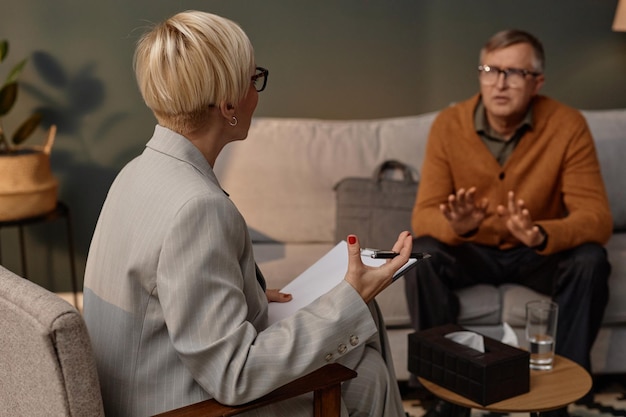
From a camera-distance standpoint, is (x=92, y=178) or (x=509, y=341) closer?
(x=509, y=341)

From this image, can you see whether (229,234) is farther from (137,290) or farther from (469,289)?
(469,289)

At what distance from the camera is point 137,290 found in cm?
155

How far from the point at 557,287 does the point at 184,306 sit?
1753mm

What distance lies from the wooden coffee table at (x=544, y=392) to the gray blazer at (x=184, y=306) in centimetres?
70

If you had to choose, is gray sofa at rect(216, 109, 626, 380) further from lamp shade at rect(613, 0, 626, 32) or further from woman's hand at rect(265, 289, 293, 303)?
woman's hand at rect(265, 289, 293, 303)

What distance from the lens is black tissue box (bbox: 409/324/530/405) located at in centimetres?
212

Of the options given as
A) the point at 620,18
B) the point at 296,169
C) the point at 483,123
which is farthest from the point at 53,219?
the point at 620,18

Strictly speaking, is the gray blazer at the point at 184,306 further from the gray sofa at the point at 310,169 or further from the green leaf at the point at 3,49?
the green leaf at the point at 3,49

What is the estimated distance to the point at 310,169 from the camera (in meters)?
3.36

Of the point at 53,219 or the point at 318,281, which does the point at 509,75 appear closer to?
the point at 318,281

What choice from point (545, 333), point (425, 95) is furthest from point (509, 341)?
point (425, 95)

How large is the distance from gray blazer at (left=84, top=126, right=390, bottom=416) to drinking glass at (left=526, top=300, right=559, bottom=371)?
36.4 inches

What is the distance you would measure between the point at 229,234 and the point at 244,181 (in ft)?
6.02

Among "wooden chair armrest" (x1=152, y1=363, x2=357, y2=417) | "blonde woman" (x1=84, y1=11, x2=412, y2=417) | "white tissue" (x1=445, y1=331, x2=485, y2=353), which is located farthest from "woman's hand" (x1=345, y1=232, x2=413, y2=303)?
"white tissue" (x1=445, y1=331, x2=485, y2=353)
